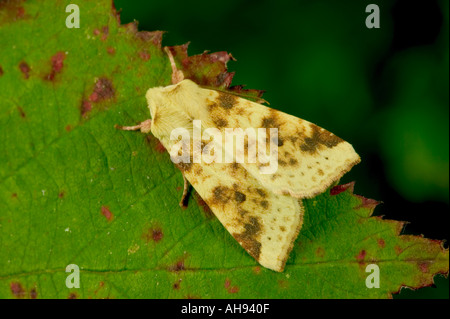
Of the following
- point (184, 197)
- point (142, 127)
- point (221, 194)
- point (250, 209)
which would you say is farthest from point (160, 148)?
point (250, 209)

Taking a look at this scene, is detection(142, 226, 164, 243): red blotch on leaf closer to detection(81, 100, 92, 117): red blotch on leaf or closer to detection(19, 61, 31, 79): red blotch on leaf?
detection(81, 100, 92, 117): red blotch on leaf

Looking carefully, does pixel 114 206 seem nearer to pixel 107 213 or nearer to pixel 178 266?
pixel 107 213

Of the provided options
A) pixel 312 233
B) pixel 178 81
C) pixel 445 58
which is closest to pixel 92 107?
pixel 178 81

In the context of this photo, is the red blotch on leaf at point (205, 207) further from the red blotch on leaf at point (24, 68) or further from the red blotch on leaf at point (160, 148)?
the red blotch on leaf at point (24, 68)

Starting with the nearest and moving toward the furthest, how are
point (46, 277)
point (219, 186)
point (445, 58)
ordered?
point (46, 277) → point (219, 186) → point (445, 58)

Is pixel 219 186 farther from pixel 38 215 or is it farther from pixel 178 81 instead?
pixel 38 215

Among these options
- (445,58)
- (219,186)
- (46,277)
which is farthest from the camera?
(445,58)
